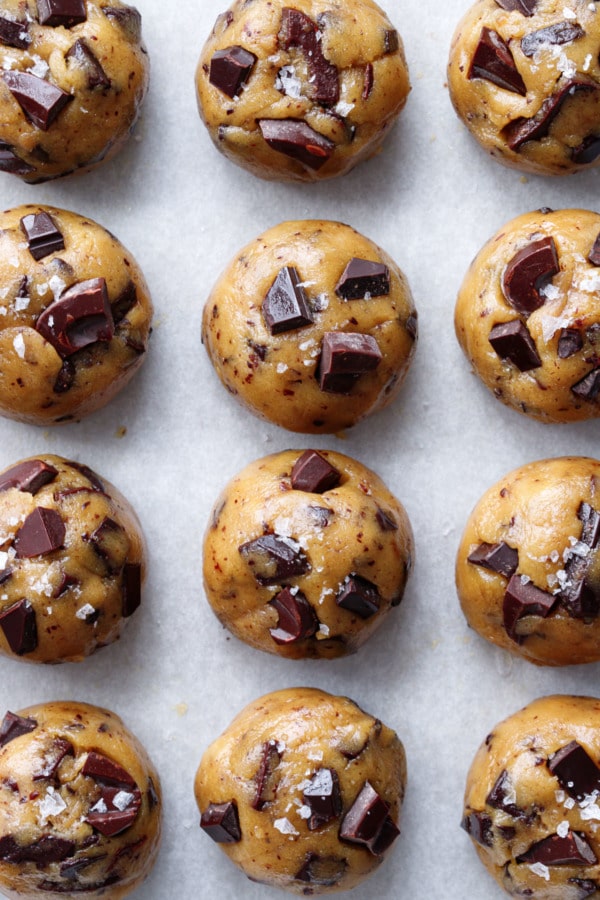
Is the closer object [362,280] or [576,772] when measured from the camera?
[576,772]

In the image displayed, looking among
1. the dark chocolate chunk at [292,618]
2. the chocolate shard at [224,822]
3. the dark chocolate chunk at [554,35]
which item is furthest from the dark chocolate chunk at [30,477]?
the dark chocolate chunk at [554,35]

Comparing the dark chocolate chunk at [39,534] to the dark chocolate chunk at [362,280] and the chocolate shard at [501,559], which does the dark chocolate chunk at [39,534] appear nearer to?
the dark chocolate chunk at [362,280]

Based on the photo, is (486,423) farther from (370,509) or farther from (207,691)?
(207,691)

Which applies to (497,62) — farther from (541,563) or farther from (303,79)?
(541,563)

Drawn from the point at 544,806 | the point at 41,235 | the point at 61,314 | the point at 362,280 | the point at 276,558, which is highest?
the point at 362,280

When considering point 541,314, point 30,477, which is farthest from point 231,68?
point 30,477

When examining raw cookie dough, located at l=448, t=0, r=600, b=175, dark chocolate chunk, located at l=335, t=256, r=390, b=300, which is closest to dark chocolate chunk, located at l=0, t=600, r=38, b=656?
dark chocolate chunk, located at l=335, t=256, r=390, b=300
